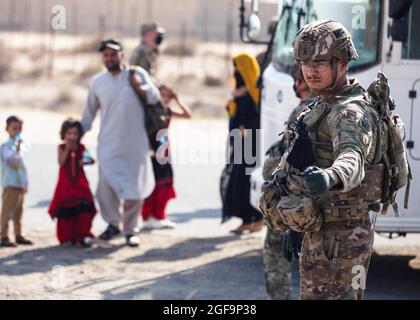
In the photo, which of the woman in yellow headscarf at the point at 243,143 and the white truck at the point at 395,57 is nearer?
the white truck at the point at 395,57

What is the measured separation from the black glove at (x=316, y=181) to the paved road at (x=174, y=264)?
3.84 metres

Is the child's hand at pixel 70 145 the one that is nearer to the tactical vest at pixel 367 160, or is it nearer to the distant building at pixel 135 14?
the tactical vest at pixel 367 160

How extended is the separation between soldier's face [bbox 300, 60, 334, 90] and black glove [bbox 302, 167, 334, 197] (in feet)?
2.57

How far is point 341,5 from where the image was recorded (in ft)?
28.1

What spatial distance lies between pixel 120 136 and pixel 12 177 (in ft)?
3.44

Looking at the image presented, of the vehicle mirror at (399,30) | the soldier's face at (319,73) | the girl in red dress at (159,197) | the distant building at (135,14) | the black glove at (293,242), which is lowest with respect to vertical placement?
the girl in red dress at (159,197)

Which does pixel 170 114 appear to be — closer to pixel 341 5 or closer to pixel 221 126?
pixel 341 5

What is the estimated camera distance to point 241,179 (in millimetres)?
10711

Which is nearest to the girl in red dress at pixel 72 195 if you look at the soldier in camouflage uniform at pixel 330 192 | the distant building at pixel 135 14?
the soldier in camouflage uniform at pixel 330 192

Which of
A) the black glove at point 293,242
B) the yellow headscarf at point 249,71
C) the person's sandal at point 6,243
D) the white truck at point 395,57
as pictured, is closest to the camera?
the black glove at point 293,242

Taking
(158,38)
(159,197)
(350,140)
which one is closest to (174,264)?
(159,197)

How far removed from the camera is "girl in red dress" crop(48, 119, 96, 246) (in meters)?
9.70

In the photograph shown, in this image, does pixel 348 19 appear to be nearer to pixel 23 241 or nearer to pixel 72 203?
pixel 72 203

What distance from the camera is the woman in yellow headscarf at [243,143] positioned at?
34.6 ft
